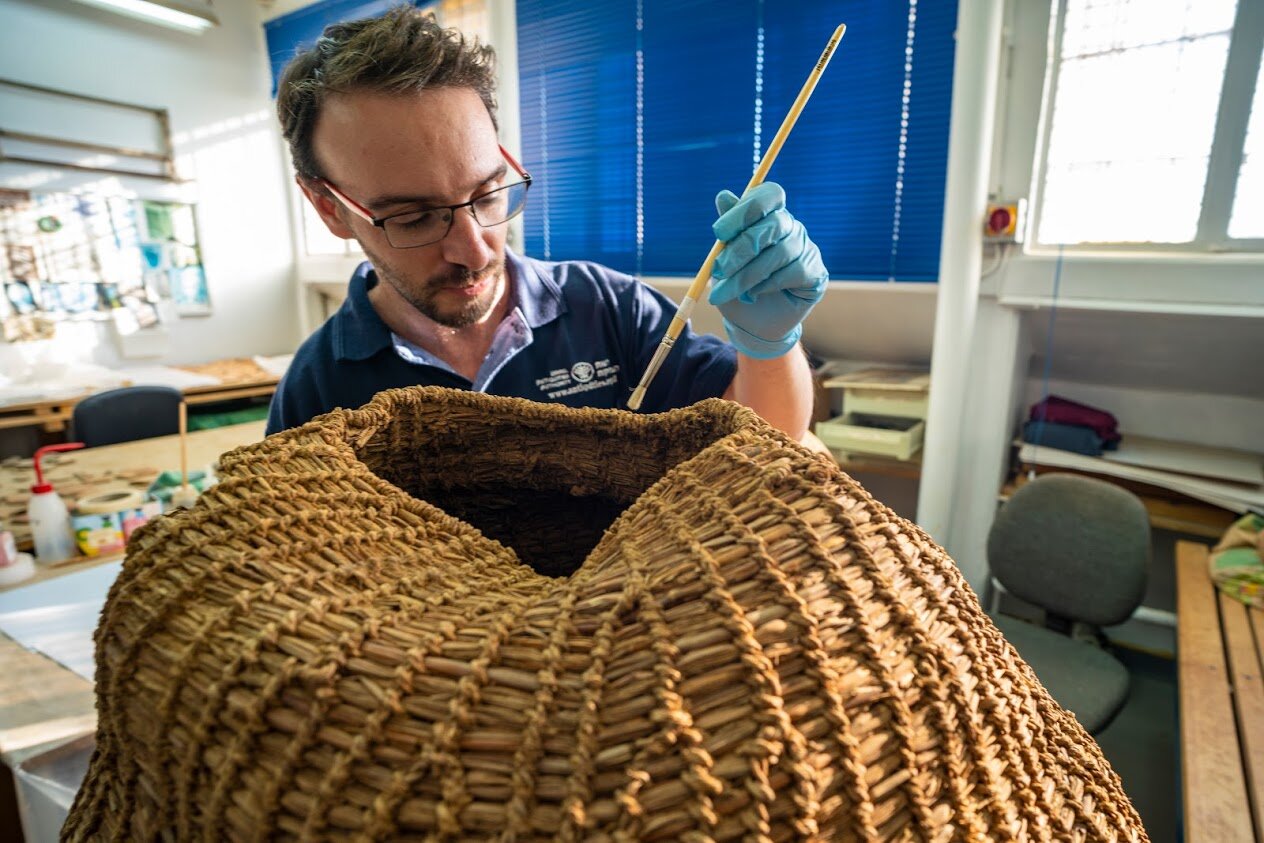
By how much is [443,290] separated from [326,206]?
0.33 metres

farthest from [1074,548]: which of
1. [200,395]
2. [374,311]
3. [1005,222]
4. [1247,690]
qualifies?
[200,395]

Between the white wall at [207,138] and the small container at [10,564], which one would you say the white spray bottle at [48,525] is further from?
the white wall at [207,138]

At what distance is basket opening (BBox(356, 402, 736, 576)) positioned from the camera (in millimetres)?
516

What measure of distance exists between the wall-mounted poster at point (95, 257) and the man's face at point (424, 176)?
3818 mm

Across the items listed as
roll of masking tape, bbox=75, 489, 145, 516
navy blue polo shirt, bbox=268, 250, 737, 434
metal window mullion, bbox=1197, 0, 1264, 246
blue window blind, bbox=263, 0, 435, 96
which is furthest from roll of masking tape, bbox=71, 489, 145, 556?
blue window blind, bbox=263, 0, 435, 96

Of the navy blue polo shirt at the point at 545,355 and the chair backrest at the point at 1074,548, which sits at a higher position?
the navy blue polo shirt at the point at 545,355

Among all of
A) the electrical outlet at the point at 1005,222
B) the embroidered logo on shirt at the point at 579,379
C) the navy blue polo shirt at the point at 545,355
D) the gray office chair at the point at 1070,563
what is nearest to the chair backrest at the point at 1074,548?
the gray office chair at the point at 1070,563

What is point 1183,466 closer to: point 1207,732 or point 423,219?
point 1207,732

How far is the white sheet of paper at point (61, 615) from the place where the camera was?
1.22 meters

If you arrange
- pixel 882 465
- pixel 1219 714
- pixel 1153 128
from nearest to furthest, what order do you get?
pixel 1219 714
pixel 1153 128
pixel 882 465

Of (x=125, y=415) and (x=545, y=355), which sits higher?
(x=545, y=355)

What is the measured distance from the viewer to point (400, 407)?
0.52 m

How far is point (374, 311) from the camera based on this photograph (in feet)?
4.15

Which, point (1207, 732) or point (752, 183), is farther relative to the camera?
point (1207, 732)
